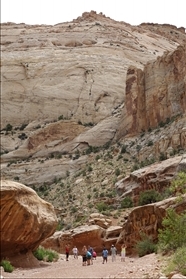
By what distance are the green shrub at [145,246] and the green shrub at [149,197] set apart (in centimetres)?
898

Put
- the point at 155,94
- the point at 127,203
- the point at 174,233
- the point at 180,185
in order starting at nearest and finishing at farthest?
the point at 174,233, the point at 180,185, the point at 127,203, the point at 155,94

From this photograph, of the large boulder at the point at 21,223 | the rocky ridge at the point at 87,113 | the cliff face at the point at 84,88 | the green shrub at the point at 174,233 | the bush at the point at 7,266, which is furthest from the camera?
the cliff face at the point at 84,88

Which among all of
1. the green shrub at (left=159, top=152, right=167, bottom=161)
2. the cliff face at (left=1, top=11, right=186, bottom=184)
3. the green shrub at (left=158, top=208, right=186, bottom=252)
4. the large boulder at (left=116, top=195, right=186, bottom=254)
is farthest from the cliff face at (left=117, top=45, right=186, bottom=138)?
the green shrub at (left=158, top=208, right=186, bottom=252)

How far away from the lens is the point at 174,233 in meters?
21.4

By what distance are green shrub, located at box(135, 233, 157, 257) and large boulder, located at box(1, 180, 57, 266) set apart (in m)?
5.49

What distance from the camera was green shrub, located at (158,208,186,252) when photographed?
2117 cm

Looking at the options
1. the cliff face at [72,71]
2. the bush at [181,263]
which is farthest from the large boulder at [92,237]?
the cliff face at [72,71]

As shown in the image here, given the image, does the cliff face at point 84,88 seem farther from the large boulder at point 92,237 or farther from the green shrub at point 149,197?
the large boulder at point 92,237

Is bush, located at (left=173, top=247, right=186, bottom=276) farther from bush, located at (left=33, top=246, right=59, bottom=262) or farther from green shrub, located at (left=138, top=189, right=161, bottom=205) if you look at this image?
green shrub, located at (left=138, top=189, right=161, bottom=205)

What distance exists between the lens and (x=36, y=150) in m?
62.6

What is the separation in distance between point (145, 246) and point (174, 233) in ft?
13.2

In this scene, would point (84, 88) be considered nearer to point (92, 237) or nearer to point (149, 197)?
point (149, 197)

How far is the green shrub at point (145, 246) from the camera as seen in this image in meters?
24.8

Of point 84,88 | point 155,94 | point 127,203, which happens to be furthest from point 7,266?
point 84,88
